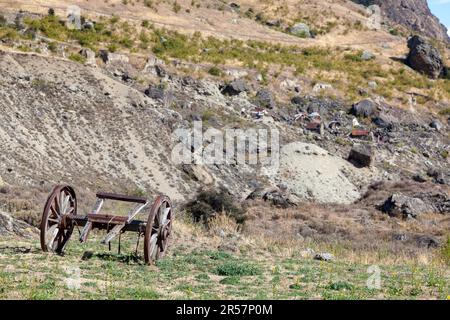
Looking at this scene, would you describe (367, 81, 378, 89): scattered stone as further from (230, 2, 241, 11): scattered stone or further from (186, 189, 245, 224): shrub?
(186, 189, 245, 224): shrub

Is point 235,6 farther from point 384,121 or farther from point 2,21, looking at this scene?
point 2,21

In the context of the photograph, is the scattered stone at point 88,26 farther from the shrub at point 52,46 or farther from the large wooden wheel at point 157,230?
the large wooden wheel at point 157,230

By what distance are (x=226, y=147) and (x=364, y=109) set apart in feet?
56.1

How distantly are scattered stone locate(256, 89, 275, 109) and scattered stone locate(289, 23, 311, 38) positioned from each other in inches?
834

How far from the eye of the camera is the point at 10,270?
31.1 ft

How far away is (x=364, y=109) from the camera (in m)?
47.2

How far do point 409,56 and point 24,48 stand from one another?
3912 centimetres

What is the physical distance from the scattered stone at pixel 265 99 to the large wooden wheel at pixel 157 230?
32.0 m

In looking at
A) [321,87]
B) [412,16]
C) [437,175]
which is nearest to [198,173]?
[437,175]

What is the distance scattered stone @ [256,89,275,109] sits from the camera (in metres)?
43.3

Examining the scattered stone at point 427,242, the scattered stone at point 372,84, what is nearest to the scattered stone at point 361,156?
the scattered stone at point 427,242

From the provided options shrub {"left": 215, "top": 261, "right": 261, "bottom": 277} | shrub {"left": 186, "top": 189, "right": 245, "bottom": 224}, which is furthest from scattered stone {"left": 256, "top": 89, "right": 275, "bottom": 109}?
shrub {"left": 215, "top": 261, "right": 261, "bottom": 277}

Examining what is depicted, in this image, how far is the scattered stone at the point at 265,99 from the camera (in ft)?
142

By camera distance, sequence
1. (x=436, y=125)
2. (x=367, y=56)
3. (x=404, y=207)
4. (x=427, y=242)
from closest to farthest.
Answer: (x=427, y=242), (x=404, y=207), (x=436, y=125), (x=367, y=56)
